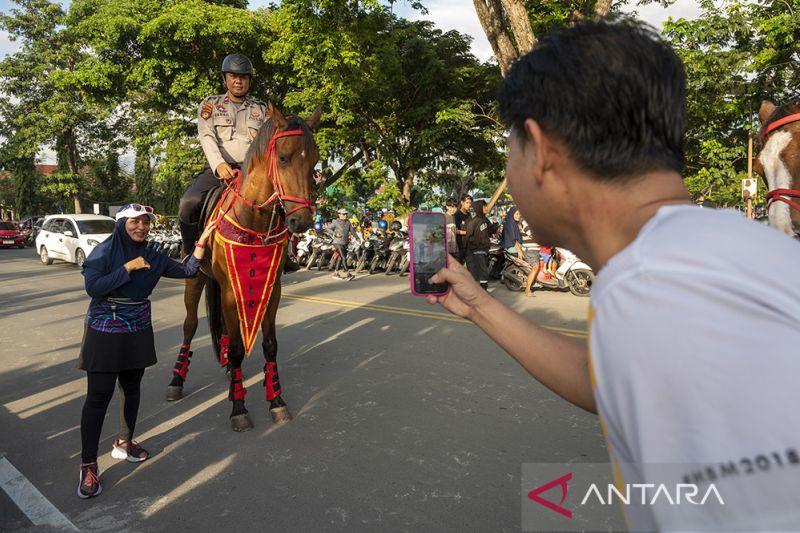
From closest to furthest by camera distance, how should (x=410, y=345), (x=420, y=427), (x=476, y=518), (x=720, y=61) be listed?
(x=476, y=518) < (x=420, y=427) < (x=410, y=345) < (x=720, y=61)

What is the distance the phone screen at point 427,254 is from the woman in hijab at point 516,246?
975cm

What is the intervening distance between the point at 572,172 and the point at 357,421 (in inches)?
159

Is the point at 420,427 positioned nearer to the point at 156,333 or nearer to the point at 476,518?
the point at 476,518

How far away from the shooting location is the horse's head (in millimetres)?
4191

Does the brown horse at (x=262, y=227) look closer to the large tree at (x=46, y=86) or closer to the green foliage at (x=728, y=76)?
the green foliage at (x=728, y=76)

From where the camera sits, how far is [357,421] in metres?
4.68

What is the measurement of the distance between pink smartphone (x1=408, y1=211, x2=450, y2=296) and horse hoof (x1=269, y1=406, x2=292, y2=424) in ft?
10.1

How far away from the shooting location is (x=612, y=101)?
0.90m

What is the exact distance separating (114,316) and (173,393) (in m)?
1.81

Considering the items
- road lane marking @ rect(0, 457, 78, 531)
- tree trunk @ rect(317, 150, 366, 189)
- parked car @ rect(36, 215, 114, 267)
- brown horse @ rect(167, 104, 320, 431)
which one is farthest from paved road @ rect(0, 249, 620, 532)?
tree trunk @ rect(317, 150, 366, 189)

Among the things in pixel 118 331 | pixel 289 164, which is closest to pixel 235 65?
pixel 289 164

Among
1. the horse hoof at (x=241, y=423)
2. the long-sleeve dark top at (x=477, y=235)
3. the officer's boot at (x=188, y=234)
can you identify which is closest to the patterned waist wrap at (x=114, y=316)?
the horse hoof at (x=241, y=423)

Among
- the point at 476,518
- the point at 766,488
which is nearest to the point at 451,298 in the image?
the point at 766,488

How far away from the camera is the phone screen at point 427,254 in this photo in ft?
6.32
